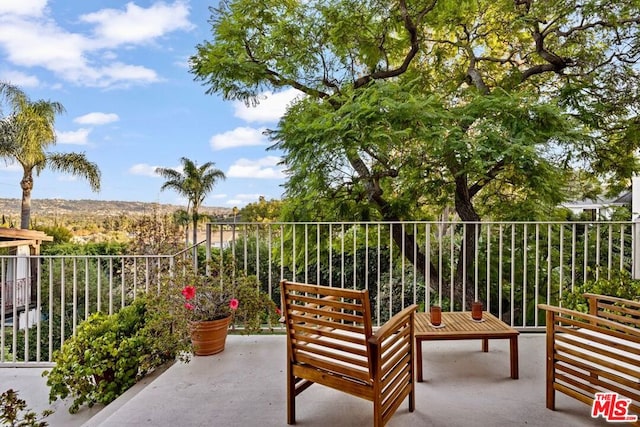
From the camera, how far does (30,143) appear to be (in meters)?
12.5

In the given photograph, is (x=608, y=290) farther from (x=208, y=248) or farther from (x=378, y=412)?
(x=208, y=248)

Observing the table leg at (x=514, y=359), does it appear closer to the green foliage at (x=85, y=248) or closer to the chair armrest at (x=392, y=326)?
the chair armrest at (x=392, y=326)

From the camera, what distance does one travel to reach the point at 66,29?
12914mm

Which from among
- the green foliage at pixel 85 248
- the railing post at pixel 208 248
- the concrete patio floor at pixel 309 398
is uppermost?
the railing post at pixel 208 248

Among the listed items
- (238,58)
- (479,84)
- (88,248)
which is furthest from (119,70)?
(479,84)

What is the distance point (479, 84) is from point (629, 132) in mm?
2402

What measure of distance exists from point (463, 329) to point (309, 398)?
1158 mm

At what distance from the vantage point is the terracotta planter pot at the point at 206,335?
3.02 meters

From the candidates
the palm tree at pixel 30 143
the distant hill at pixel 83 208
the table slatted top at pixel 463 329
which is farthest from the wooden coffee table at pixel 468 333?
the palm tree at pixel 30 143

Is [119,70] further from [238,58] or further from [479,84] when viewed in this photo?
[479,84]

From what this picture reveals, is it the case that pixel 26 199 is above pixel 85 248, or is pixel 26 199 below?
above

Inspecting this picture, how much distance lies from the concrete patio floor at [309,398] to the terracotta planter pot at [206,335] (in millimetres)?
90

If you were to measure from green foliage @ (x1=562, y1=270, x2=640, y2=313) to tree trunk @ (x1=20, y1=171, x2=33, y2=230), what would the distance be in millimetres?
16019

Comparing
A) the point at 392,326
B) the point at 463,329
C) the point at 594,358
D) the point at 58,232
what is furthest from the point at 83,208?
the point at 594,358
